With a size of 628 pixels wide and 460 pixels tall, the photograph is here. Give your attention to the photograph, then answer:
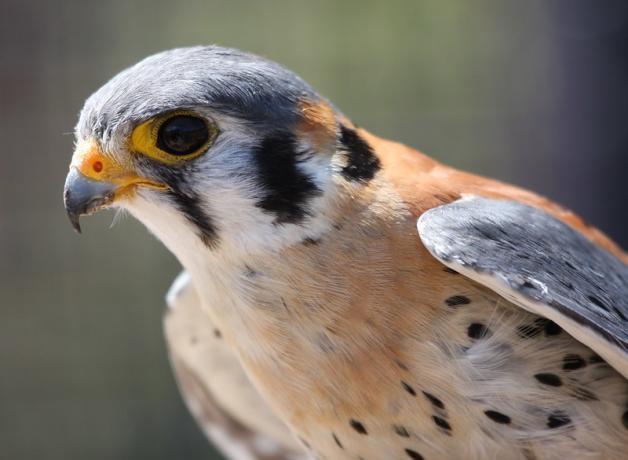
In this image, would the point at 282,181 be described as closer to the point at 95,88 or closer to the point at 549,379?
the point at 549,379

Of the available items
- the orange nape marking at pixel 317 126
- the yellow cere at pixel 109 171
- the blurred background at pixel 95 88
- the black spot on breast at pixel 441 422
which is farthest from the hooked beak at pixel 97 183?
the blurred background at pixel 95 88

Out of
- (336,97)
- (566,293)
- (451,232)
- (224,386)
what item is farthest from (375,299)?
(336,97)

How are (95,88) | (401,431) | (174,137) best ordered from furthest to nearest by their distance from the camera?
1. (95,88)
2. (401,431)
3. (174,137)

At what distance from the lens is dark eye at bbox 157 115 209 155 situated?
194 cm

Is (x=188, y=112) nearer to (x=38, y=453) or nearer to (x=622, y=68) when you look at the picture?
(x=622, y=68)

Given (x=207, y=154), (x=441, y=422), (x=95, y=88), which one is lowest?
(x=95, y=88)

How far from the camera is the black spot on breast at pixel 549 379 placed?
1.99 meters

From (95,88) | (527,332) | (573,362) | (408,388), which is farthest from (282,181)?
(95,88)

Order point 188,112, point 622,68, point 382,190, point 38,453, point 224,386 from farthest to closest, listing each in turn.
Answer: point 38,453 → point 622,68 → point 224,386 → point 382,190 → point 188,112

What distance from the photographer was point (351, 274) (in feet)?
6.80

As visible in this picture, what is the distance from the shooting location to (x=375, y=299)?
6.73 feet

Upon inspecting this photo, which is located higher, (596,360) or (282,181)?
(282,181)

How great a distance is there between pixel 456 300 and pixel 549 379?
0.26m

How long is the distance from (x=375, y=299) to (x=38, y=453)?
4.27 m
